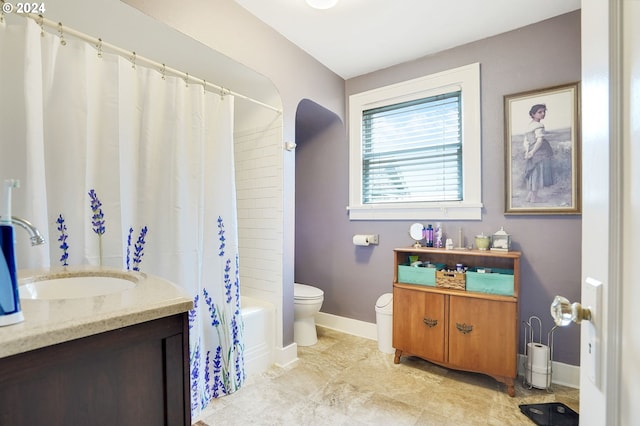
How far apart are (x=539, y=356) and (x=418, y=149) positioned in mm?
1725

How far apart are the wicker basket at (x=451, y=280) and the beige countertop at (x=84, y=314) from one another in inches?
73.4

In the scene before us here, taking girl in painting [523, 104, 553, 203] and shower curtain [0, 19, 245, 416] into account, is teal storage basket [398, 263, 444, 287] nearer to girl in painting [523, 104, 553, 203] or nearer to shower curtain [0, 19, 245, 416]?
girl in painting [523, 104, 553, 203]

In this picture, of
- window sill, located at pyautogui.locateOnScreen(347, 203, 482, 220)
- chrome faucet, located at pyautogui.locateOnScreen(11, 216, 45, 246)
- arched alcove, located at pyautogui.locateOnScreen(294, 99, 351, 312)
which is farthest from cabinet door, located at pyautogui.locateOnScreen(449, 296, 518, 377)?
chrome faucet, located at pyautogui.locateOnScreen(11, 216, 45, 246)

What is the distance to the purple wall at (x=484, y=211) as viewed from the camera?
2.08 m

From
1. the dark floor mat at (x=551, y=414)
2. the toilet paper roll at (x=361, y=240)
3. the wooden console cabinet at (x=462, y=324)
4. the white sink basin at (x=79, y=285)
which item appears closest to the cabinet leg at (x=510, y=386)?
the wooden console cabinet at (x=462, y=324)

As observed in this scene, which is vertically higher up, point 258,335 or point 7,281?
point 7,281

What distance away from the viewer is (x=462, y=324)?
207 centimetres

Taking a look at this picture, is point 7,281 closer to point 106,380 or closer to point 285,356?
point 106,380

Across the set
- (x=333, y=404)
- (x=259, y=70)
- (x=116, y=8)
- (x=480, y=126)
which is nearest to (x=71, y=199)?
(x=116, y=8)

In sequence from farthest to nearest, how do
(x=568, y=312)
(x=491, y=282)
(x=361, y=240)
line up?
(x=361, y=240), (x=491, y=282), (x=568, y=312)

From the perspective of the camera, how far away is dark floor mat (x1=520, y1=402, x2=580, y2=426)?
164cm

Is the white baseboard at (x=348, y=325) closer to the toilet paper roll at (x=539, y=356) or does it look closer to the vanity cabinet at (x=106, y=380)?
the toilet paper roll at (x=539, y=356)

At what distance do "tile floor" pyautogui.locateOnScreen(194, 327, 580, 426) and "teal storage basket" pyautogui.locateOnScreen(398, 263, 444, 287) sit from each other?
25.3 inches

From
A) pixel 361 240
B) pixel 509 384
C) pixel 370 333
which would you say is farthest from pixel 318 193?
pixel 509 384
